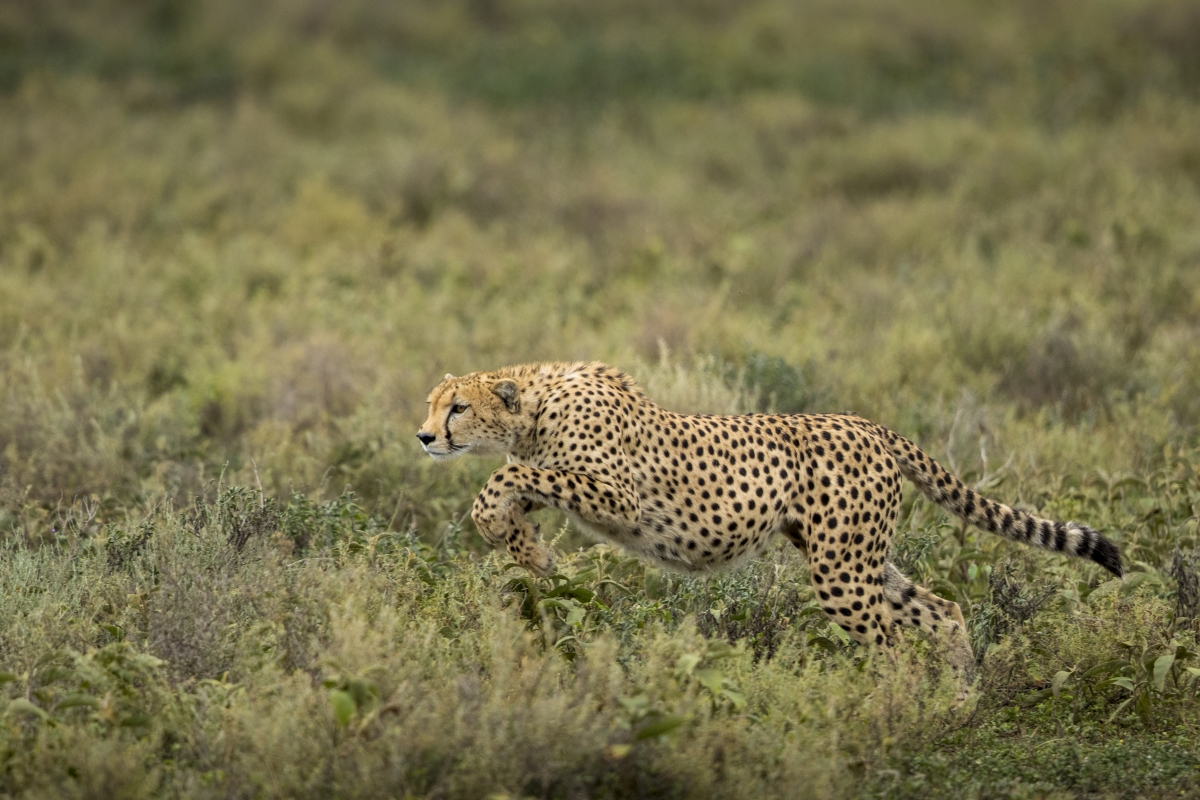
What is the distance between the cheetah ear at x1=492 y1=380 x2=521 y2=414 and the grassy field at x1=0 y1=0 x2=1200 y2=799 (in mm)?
589

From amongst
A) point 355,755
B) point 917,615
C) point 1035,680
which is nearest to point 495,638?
point 355,755

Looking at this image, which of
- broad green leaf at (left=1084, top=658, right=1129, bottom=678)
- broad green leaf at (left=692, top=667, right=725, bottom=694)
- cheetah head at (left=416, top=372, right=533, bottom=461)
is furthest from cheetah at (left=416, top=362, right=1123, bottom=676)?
broad green leaf at (left=692, top=667, right=725, bottom=694)

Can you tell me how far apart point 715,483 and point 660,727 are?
4.65 feet

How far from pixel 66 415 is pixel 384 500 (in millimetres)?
1827

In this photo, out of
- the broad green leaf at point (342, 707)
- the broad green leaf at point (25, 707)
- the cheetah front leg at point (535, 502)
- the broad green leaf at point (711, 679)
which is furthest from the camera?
the cheetah front leg at point (535, 502)

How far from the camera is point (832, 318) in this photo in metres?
10.3

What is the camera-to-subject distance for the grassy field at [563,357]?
4176 millimetres

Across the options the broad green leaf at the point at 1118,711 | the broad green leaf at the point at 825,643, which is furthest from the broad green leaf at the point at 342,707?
the broad green leaf at the point at 1118,711

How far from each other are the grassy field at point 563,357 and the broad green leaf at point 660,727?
12 millimetres

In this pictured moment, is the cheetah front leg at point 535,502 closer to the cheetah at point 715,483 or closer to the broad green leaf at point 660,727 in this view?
the cheetah at point 715,483

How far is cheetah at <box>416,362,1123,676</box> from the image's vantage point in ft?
16.6

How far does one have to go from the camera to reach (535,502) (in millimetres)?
5023

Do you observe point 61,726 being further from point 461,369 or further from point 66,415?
point 461,369

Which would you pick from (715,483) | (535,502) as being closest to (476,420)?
(535,502)
